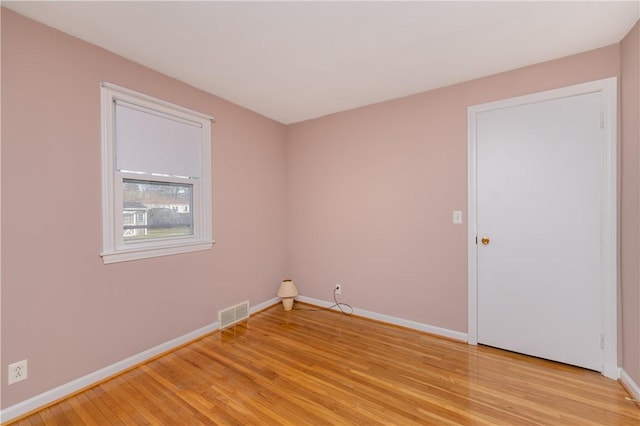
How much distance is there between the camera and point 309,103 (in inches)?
120

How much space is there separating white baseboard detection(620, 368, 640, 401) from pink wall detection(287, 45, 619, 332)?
1.01 meters

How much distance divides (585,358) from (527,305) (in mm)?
490

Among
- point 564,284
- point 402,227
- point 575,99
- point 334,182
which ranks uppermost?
point 575,99

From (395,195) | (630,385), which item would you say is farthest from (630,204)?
(395,195)

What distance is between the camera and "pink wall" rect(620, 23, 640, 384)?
1.75 metres

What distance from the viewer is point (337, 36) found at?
1.88 meters

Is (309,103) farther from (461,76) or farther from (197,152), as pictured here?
(461,76)

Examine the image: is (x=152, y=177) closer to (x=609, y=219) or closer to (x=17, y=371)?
(x=17, y=371)

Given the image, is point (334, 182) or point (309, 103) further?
point (334, 182)

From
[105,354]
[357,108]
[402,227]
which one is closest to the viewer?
[105,354]

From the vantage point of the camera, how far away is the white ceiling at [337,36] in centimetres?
162

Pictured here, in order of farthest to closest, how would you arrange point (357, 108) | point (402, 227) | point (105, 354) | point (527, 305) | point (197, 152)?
point (357, 108) → point (402, 227) → point (197, 152) → point (527, 305) → point (105, 354)

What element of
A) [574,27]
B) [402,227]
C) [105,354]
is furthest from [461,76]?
[105,354]

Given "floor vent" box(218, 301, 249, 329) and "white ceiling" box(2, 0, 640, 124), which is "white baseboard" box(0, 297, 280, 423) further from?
"white ceiling" box(2, 0, 640, 124)
